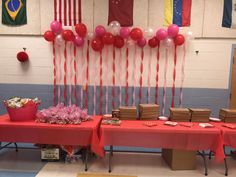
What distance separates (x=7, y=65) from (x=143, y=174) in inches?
149

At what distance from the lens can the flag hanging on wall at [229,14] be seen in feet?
15.0

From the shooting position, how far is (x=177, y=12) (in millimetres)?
4625

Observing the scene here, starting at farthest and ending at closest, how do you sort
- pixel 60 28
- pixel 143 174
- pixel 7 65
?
pixel 7 65 < pixel 60 28 < pixel 143 174

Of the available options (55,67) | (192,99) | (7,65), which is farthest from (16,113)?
(192,99)

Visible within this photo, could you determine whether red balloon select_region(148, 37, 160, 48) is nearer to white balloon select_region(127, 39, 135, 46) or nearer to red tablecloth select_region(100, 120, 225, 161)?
white balloon select_region(127, 39, 135, 46)

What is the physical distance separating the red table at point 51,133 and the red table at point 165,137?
156 millimetres

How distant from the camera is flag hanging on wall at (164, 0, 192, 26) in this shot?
461 cm

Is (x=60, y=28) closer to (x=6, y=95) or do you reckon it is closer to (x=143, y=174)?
(x=6, y=95)

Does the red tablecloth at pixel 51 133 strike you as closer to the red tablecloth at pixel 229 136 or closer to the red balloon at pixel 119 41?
the red tablecloth at pixel 229 136

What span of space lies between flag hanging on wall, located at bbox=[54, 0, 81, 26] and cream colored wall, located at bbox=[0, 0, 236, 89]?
4.9 inches

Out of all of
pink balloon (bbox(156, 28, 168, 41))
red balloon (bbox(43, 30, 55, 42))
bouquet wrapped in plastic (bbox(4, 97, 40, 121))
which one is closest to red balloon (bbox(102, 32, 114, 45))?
pink balloon (bbox(156, 28, 168, 41))

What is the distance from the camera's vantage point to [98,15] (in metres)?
4.74

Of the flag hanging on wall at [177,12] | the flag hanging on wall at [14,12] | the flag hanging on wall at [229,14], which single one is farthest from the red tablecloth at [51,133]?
the flag hanging on wall at [229,14]

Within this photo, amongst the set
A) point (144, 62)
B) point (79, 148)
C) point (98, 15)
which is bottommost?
point (79, 148)
